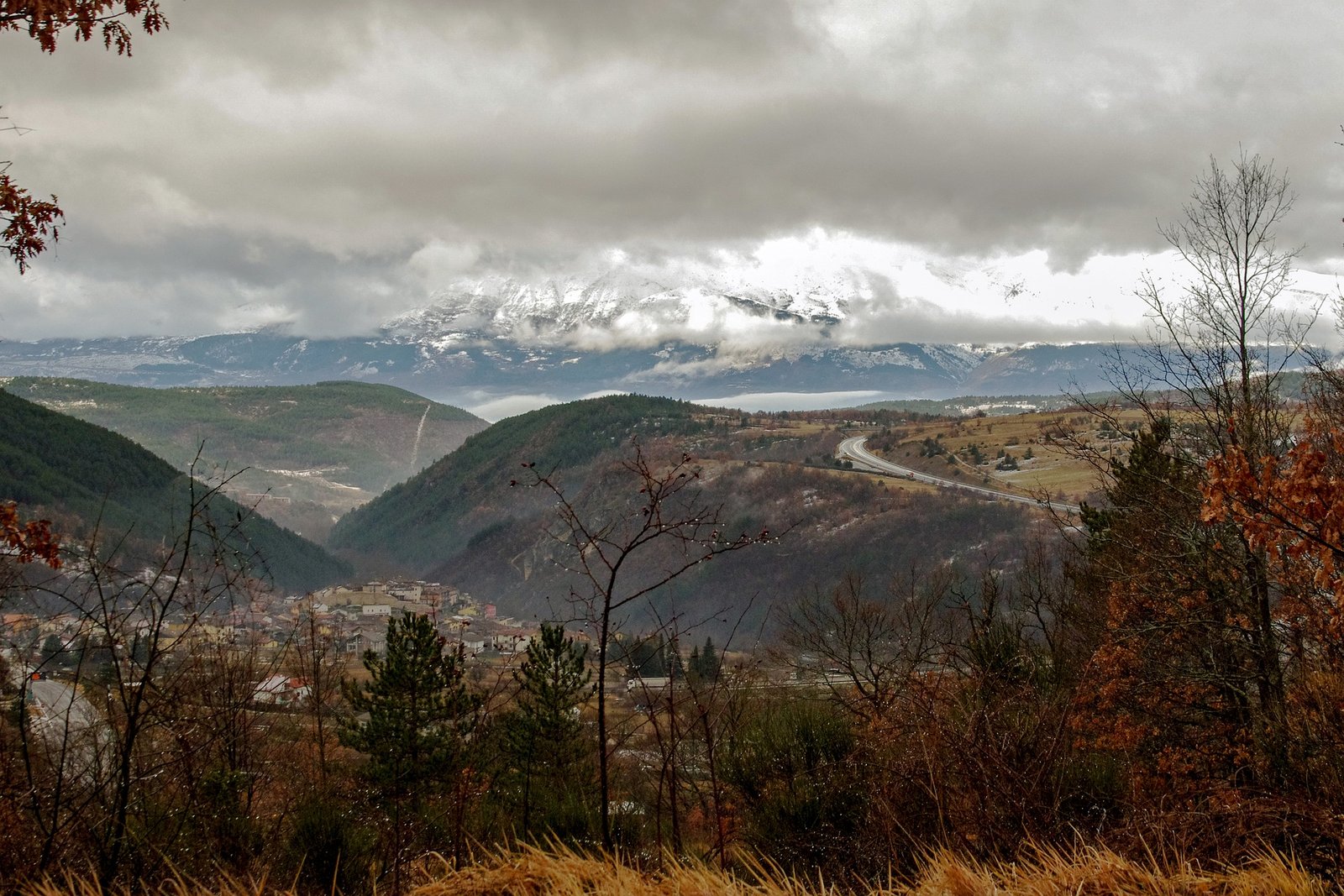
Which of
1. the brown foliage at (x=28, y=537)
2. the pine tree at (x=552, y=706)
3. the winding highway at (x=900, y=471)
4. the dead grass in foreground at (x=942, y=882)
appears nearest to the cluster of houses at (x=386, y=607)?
the pine tree at (x=552, y=706)

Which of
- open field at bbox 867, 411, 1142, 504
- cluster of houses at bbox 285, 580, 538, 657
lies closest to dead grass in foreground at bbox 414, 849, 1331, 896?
cluster of houses at bbox 285, 580, 538, 657

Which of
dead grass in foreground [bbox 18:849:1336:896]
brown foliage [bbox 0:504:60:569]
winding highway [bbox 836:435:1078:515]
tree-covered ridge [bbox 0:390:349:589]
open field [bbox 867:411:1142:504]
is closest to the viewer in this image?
dead grass in foreground [bbox 18:849:1336:896]

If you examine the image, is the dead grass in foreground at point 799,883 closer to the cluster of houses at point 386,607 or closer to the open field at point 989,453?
the cluster of houses at point 386,607

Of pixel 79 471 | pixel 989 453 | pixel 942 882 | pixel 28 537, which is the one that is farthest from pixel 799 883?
pixel 79 471

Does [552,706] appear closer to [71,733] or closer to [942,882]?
[71,733]

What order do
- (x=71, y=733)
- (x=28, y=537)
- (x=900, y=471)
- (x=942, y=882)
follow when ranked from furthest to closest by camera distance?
(x=900, y=471) → (x=71, y=733) → (x=28, y=537) → (x=942, y=882)

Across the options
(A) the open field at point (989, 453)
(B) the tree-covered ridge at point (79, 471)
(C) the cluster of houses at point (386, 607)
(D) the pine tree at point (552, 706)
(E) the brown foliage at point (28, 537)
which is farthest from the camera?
(B) the tree-covered ridge at point (79, 471)

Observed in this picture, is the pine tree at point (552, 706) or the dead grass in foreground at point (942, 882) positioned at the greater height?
the dead grass in foreground at point (942, 882)

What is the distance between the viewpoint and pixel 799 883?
14.4 feet

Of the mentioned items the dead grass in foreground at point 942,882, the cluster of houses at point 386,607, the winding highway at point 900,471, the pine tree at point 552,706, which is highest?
the dead grass in foreground at point 942,882

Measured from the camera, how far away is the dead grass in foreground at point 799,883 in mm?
4094

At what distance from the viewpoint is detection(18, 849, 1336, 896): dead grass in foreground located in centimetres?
409

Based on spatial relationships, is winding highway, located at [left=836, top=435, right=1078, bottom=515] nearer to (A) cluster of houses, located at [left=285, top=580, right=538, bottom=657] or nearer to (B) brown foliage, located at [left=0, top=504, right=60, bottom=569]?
(A) cluster of houses, located at [left=285, top=580, right=538, bottom=657]

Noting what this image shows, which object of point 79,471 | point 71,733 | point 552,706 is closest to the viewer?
point 71,733
